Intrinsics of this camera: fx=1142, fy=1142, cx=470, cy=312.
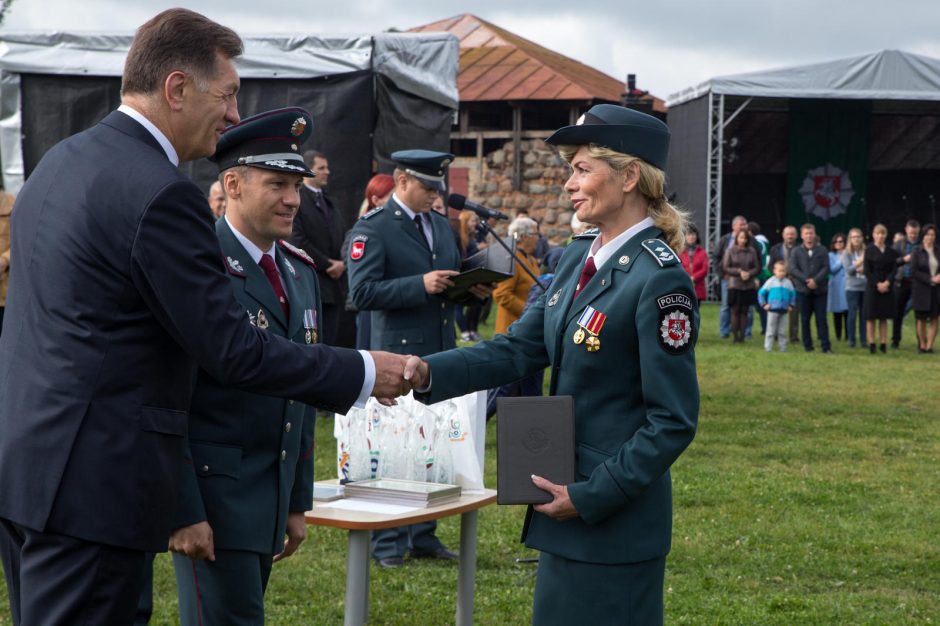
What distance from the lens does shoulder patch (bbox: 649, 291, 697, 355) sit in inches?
116

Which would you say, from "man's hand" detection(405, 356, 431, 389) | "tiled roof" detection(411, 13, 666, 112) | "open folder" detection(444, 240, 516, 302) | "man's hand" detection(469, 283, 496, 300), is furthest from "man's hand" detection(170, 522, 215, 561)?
"tiled roof" detection(411, 13, 666, 112)

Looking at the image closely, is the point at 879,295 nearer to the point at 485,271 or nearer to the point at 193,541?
the point at 485,271

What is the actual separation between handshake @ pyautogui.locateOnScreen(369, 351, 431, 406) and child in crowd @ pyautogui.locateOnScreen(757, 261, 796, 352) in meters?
15.8

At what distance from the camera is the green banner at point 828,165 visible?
33.1 metres

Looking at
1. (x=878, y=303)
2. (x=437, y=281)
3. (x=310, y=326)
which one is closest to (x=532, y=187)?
(x=878, y=303)

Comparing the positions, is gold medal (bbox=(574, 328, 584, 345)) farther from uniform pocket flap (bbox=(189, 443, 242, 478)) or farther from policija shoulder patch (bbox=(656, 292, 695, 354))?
uniform pocket flap (bbox=(189, 443, 242, 478))

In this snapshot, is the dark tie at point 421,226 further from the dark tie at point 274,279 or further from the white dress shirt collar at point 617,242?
the white dress shirt collar at point 617,242

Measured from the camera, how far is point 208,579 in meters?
3.11

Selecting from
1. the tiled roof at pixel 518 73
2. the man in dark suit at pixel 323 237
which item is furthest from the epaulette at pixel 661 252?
the tiled roof at pixel 518 73

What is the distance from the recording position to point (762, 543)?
22.9 ft

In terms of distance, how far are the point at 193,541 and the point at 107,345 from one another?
0.67m

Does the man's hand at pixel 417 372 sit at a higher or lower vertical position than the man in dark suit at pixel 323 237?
lower

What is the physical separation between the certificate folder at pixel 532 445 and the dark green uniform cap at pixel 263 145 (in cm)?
100

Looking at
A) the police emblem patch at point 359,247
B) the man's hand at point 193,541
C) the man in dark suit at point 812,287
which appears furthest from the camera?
the man in dark suit at point 812,287
